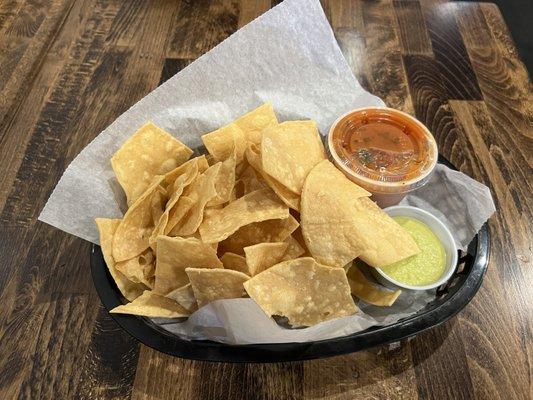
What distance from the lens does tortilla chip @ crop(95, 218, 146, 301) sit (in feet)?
3.52

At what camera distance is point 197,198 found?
44.1 inches

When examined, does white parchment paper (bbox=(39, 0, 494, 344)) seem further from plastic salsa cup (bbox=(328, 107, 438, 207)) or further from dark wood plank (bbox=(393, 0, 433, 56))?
dark wood plank (bbox=(393, 0, 433, 56))

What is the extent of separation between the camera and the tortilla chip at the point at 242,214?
41.4 inches

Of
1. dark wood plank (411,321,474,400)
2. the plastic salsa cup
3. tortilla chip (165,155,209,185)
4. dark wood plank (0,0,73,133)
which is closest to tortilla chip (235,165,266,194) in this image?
tortilla chip (165,155,209,185)

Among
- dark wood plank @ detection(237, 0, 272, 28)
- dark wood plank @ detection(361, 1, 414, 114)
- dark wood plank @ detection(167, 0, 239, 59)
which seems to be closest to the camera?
dark wood plank @ detection(361, 1, 414, 114)

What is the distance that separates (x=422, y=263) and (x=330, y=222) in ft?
0.96

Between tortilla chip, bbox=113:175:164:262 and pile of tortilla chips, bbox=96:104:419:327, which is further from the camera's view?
tortilla chip, bbox=113:175:164:262

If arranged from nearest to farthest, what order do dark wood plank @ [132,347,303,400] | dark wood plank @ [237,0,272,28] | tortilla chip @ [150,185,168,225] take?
dark wood plank @ [132,347,303,400] → tortilla chip @ [150,185,168,225] → dark wood plank @ [237,0,272,28]

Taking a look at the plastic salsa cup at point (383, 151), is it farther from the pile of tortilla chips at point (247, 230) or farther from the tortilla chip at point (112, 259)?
the tortilla chip at point (112, 259)

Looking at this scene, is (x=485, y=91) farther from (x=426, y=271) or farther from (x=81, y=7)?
(x=81, y=7)

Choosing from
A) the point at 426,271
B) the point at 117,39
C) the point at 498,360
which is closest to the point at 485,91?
the point at 426,271

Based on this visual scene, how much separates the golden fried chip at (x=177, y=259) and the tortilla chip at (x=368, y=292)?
347 mm

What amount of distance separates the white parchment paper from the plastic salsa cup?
9 centimetres

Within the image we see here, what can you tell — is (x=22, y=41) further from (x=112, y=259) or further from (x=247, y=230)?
(x=247, y=230)
